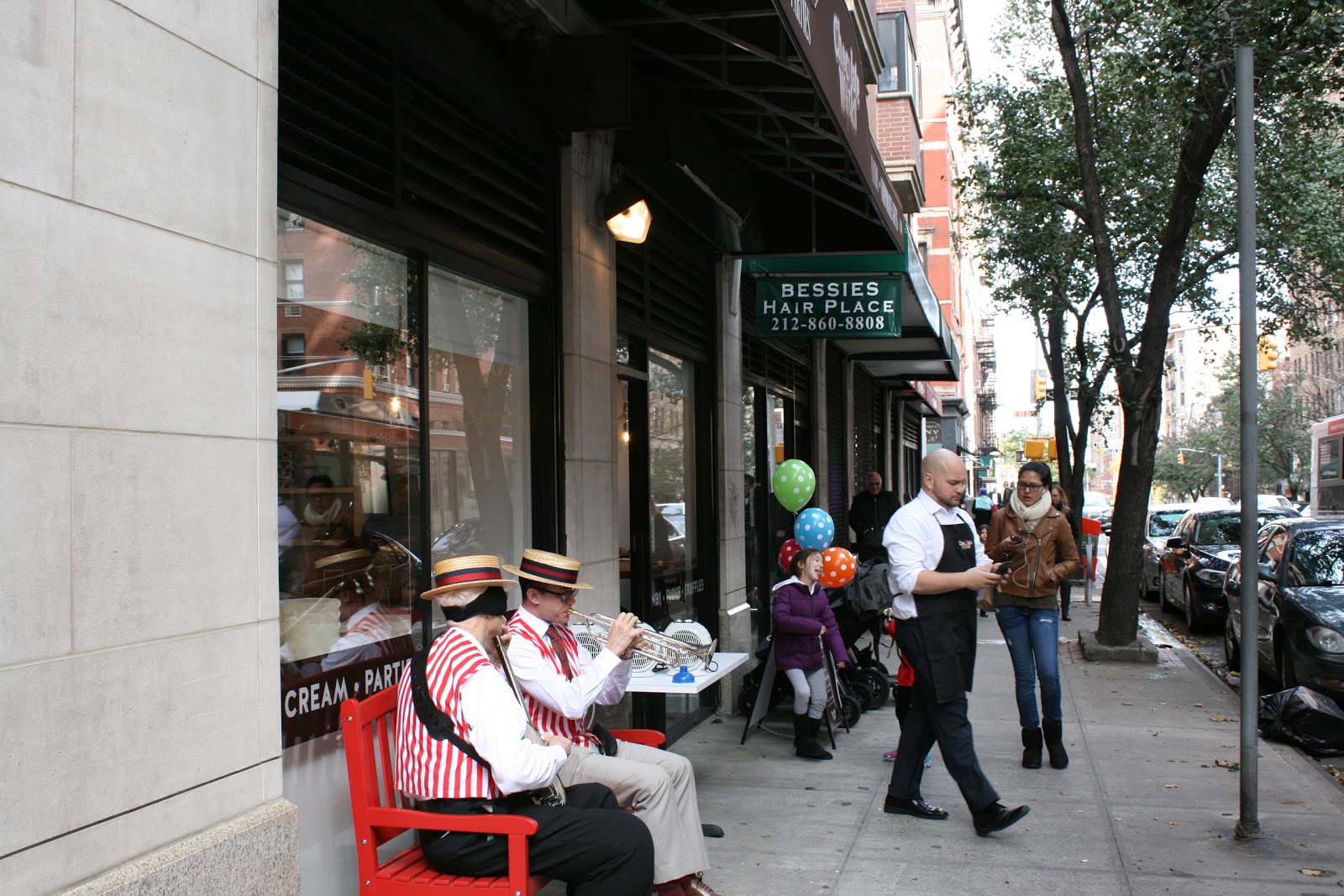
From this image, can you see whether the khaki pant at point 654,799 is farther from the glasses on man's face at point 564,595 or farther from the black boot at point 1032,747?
the black boot at point 1032,747

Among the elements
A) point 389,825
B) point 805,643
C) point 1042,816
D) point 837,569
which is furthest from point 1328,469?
point 389,825

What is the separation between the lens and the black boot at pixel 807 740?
789cm

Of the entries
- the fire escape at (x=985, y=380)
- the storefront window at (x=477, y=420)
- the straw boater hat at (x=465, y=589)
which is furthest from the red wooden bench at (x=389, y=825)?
the fire escape at (x=985, y=380)

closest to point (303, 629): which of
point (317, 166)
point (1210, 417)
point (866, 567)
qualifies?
point (317, 166)

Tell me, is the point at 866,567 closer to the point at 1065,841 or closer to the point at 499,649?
the point at 1065,841

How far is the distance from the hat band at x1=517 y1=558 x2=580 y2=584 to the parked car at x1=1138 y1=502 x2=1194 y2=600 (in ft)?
47.2

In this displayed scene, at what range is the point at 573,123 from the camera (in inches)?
250

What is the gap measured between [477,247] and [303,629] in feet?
7.34

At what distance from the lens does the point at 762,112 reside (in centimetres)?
→ 744

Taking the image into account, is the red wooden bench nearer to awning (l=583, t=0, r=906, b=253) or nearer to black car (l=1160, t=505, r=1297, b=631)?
awning (l=583, t=0, r=906, b=253)

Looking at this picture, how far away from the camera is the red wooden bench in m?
3.70

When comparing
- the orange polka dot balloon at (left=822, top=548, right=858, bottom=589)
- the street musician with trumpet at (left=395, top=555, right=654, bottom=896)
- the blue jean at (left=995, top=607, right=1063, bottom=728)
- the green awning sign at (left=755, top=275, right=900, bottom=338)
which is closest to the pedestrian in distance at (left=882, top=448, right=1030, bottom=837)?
the blue jean at (left=995, top=607, right=1063, bottom=728)

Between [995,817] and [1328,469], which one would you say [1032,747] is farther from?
[1328,469]

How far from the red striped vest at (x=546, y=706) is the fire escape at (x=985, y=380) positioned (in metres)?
61.4
